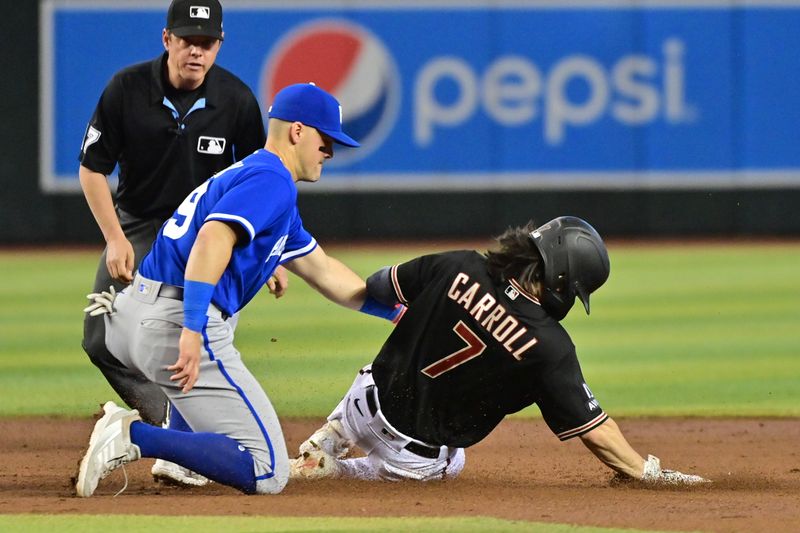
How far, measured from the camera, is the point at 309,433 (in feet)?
22.2

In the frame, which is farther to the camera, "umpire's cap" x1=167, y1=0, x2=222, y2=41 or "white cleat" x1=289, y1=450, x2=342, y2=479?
"umpire's cap" x1=167, y1=0, x2=222, y2=41

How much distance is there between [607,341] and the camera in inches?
395

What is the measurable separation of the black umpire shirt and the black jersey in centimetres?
115

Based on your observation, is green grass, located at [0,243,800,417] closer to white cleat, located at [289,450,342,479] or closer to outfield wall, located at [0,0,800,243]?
white cleat, located at [289,450,342,479]

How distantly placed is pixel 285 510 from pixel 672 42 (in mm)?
14302

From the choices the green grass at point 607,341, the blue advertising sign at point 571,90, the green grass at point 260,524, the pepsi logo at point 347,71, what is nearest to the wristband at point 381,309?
the green grass at point 260,524

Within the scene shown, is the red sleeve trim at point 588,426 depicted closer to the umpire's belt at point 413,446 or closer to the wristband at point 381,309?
the umpire's belt at point 413,446

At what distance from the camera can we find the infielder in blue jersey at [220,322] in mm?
4480

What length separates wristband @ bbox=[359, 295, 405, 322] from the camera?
523 centimetres

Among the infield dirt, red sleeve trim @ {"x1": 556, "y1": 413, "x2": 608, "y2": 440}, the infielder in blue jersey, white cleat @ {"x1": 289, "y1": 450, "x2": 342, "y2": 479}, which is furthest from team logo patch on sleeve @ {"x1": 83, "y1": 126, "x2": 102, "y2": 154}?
red sleeve trim @ {"x1": 556, "y1": 413, "x2": 608, "y2": 440}

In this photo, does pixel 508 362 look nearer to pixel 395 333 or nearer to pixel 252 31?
pixel 395 333

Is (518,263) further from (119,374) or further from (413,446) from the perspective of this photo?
(119,374)

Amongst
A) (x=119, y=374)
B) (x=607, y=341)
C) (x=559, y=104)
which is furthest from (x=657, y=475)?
(x=559, y=104)

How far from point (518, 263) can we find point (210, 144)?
159 cm
